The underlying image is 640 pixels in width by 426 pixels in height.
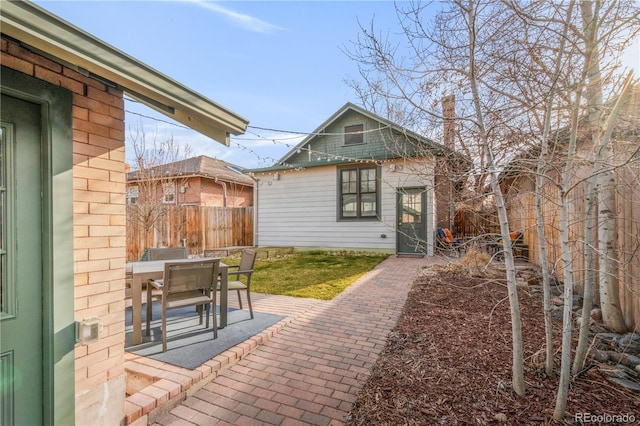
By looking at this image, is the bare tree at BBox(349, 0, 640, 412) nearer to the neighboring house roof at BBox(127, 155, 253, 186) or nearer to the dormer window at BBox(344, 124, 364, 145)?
the dormer window at BBox(344, 124, 364, 145)

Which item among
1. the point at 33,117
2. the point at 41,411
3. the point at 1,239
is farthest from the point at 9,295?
the point at 33,117

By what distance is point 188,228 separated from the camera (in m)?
11.5

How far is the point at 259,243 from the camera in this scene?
42.0 ft

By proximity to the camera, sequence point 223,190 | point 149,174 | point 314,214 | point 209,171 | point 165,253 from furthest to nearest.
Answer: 1. point 223,190
2. point 209,171
3. point 314,214
4. point 149,174
5. point 165,253

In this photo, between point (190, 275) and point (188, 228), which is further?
point (188, 228)

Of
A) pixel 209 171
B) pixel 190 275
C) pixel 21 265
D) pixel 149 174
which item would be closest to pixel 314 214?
pixel 149 174

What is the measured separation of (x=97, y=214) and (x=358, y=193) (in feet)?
31.0

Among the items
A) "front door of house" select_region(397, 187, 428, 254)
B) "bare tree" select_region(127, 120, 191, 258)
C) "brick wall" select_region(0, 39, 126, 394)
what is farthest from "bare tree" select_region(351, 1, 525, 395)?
"bare tree" select_region(127, 120, 191, 258)

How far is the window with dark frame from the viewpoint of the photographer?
10742 millimetres

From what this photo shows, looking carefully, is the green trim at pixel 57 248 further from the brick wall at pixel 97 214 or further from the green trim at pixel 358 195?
the green trim at pixel 358 195

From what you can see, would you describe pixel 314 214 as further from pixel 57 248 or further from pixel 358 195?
pixel 57 248

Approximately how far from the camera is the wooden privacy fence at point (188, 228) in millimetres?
9898

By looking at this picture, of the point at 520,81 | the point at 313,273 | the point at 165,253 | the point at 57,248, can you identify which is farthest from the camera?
the point at 313,273

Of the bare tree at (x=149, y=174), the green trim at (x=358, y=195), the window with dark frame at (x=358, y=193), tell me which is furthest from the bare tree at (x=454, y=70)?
the bare tree at (x=149, y=174)
